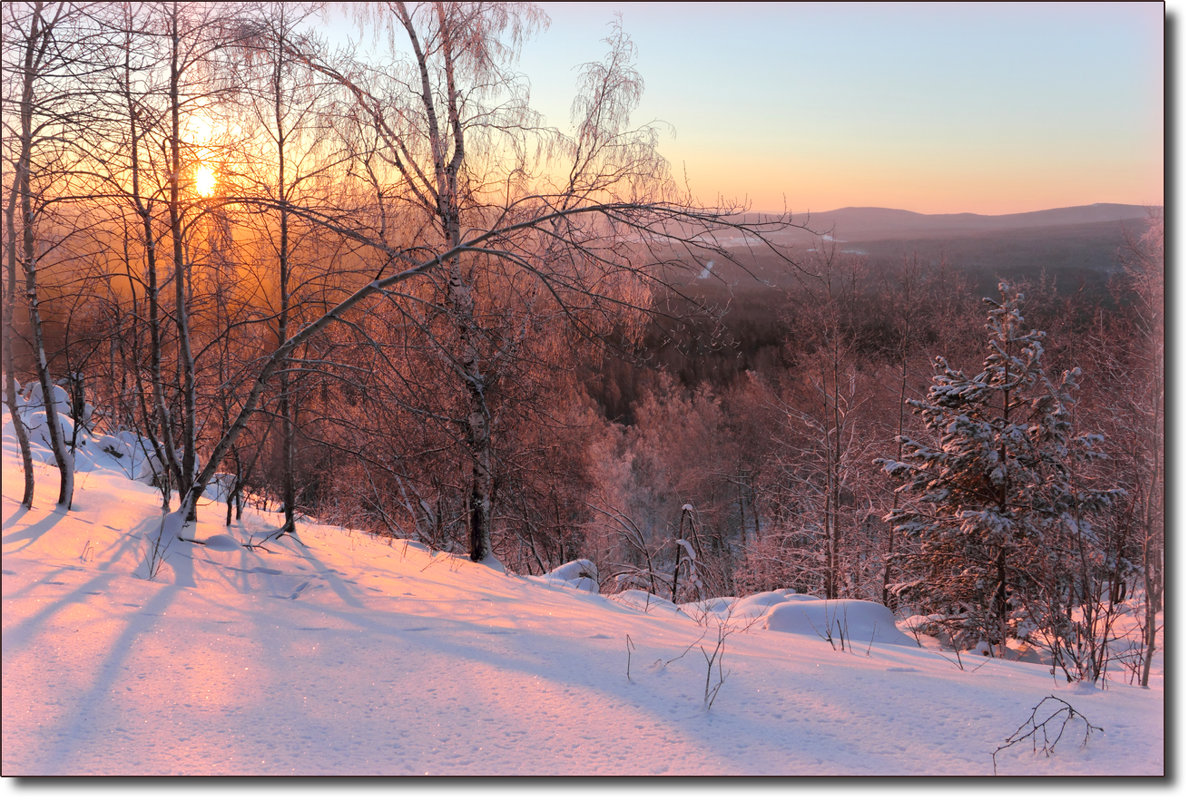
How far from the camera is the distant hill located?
3.81 meters

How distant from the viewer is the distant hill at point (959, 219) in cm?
381

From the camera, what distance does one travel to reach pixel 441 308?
334cm

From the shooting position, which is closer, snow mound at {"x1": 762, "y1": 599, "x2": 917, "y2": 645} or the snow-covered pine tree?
snow mound at {"x1": 762, "y1": 599, "x2": 917, "y2": 645}

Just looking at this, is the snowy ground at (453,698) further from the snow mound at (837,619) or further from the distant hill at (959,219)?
the distant hill at (959,219)

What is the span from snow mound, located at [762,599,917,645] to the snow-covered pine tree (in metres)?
3.41

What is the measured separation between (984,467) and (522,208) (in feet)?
20.5

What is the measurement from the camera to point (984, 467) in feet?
29.3

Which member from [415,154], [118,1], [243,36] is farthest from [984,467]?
[118,1]

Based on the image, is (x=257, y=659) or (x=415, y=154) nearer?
(x=257, y=659)

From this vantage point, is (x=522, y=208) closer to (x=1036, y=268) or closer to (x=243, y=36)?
(x=243, y=36)

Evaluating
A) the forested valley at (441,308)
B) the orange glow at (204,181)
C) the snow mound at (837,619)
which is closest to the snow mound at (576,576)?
the forested valley at (441,308)

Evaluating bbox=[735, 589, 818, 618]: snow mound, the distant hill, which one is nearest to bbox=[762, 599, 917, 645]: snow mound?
bbox=[735, 589, 818, 618]: snow mound

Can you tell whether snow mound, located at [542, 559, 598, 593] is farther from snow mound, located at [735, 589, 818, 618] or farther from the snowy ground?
the snowy ground

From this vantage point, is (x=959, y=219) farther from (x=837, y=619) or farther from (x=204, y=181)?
(x=204, y=181)
